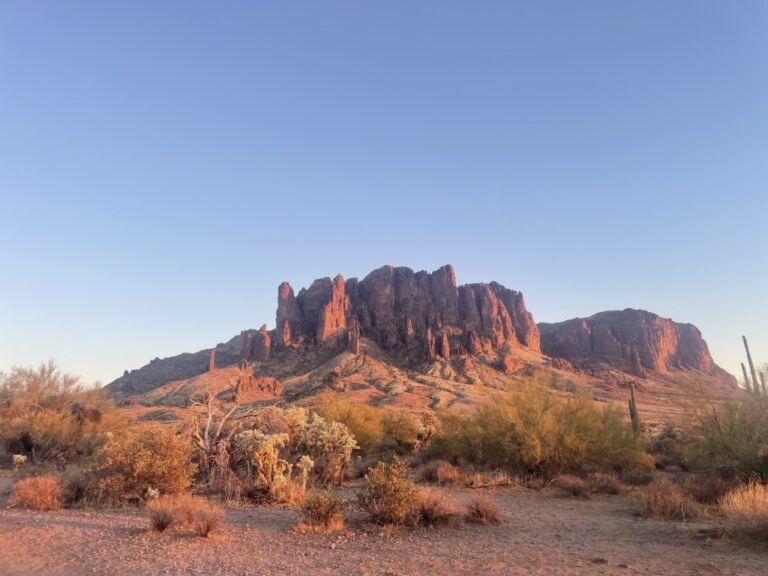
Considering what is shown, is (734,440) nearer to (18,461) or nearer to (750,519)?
(750,519)

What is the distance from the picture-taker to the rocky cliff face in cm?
11825

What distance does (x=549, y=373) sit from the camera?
22.0 m

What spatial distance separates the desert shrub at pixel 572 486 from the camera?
15266mm

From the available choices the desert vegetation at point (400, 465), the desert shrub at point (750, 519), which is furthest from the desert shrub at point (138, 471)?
the desert shrub at point (750, 519)

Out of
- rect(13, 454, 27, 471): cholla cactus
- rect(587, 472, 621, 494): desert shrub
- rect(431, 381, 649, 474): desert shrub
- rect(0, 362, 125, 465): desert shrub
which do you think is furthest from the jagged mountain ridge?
rect(587, 472, 621, 494): desert shrub

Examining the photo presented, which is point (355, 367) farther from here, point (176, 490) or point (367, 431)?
point (176, 490)

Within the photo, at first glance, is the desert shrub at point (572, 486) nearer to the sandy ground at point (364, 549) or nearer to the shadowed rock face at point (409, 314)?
the sandy ground at point (364, 549)

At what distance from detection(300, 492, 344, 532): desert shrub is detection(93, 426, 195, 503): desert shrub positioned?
458 cm

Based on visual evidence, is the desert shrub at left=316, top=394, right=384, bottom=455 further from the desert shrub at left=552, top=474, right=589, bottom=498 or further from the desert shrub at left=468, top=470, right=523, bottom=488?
the desert shrub at left=552, top=474, right=589, bottom=498

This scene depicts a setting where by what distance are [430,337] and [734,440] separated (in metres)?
88.6

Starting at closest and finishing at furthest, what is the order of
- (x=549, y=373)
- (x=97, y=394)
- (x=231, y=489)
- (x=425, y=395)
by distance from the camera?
(x=231, y=489), (x=549, y=373), (x=97, y=394), (x=425, y=395)

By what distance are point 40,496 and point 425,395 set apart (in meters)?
57.5

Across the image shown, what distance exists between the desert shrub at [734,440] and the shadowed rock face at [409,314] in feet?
273

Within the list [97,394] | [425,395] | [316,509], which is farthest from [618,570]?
[425,395]
